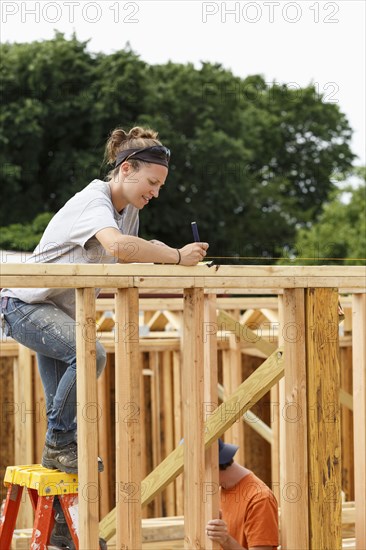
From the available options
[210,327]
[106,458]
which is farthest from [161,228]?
[210,327]

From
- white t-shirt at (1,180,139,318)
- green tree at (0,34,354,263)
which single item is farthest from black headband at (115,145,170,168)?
green tree at (0,34,354,263)

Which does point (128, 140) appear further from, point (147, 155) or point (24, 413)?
point (24, 413)

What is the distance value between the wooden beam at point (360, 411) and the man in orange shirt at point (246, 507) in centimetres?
63

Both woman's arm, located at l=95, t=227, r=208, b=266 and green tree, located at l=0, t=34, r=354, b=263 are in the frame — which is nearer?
woman's arm, located at l=95, t=227, r=208, b=266

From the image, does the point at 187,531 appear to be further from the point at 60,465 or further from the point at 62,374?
the point at 62,374

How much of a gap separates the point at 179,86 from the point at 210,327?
26395 millimetres

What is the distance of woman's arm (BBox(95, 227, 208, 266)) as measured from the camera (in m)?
4.25

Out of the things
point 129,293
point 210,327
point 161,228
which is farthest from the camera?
point 161,228

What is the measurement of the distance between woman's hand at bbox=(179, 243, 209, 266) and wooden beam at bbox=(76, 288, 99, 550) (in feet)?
1.50

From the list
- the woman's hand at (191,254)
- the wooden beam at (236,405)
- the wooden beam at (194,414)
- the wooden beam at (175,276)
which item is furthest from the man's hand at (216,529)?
the woman's hand at (191,254)

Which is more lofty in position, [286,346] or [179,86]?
[179,86]

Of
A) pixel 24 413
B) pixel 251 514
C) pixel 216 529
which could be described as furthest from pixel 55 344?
pixel 24 413

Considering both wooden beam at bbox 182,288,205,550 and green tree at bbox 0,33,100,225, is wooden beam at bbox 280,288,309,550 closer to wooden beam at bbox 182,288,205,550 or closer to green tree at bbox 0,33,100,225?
wooden beam at bbox 182,288,205,550

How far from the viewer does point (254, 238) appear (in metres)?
32.8
